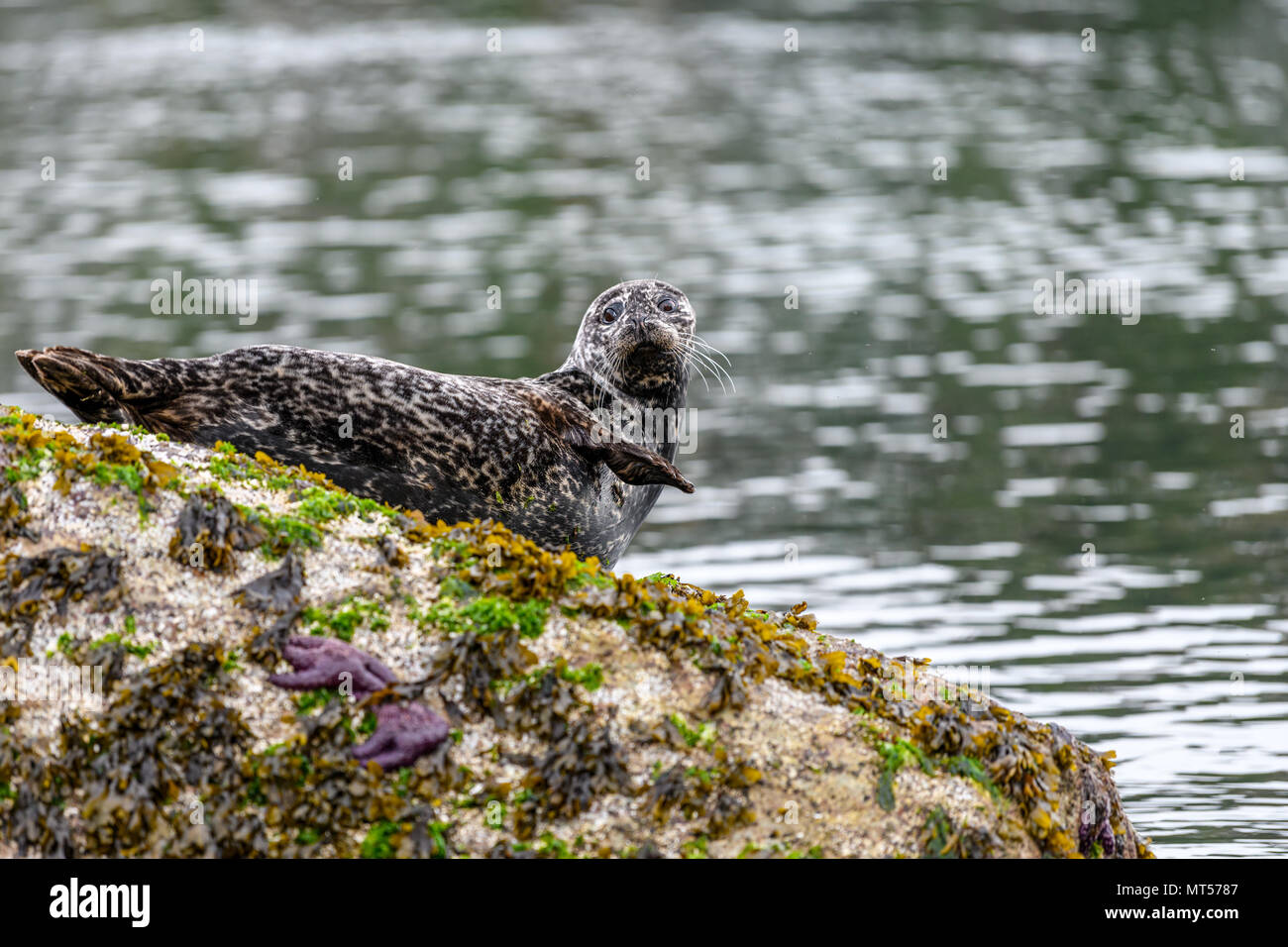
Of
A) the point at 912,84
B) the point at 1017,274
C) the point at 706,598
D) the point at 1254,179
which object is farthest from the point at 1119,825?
the point at 912,84

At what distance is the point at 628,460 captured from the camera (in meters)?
8.66

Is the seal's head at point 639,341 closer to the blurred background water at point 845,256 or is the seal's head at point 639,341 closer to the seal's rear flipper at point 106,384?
the seal's rear flipper at point 106,384

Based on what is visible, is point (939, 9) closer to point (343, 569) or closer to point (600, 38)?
point (600, 38)

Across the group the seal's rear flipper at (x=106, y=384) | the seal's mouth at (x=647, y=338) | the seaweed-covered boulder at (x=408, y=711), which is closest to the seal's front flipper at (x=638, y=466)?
the seal's mouth at (x=647, y=338)

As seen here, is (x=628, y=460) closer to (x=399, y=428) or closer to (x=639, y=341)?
(x=639, y=341)

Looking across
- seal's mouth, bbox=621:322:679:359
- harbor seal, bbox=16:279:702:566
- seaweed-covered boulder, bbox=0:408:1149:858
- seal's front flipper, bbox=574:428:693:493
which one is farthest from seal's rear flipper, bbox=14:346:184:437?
seal's mouth, bbox=621:322:679:359

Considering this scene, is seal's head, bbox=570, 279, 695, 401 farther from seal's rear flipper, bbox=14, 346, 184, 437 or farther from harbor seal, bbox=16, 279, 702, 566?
seal's rear flipper, bbox=14, 346, 184, 437

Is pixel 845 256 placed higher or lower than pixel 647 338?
higher

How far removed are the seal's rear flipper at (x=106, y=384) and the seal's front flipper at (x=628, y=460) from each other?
2012mm

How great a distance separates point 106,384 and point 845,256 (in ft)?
59.7

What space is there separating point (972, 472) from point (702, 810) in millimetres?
10268

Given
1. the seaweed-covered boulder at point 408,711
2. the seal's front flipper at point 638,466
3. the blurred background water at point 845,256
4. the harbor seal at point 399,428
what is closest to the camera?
the seaweed-covered boulder at point 408,711

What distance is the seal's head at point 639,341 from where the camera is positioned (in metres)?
9.51

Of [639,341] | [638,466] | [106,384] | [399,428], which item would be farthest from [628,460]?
[106,384]
